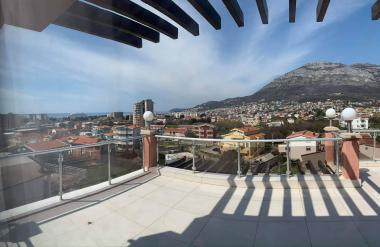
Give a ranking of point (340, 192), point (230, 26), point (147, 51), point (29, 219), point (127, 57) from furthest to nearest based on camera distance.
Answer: point (340, 192) < point (230, 26) < point (147, 51) < point (127, 57) < point (29, 219)

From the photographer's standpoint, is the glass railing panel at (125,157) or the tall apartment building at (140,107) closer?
the tall apartment building at (140,107)

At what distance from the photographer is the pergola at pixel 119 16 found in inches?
38.5

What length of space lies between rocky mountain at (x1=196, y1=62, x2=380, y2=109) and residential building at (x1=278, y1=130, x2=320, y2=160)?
203 centimetres

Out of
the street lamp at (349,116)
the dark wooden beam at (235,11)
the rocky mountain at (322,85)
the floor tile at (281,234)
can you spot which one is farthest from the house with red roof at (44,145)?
the rocky mountain at (322,85)

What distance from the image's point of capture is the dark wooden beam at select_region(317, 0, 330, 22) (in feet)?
6.04

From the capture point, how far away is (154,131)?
220 inches

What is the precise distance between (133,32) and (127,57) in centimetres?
31

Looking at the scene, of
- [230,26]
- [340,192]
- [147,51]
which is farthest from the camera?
[340,192]

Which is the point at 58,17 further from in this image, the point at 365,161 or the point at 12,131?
the point at 365,161

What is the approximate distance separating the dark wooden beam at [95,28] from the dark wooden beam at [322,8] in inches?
55.0

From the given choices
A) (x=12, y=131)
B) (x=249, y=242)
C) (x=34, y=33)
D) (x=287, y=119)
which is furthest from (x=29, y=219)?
(x=287, y=119)

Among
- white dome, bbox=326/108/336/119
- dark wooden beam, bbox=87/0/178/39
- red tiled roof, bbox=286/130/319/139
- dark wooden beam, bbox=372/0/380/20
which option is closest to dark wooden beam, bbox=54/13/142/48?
dark wooden beam, bbox=87/0/178/39

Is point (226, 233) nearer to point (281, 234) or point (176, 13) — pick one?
point (281, 234)

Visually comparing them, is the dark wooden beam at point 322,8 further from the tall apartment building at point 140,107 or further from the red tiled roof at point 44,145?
the red tiled roof at point 44,145
